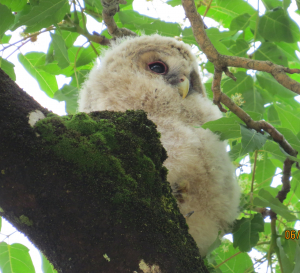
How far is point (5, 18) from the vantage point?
2.19 metres

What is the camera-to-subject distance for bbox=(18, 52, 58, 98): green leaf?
2928 mm

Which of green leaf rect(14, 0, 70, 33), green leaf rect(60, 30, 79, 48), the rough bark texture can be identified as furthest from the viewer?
green leaf rect(60, 30, 79, 48)

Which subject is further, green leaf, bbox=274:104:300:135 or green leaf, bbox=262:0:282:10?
green leaf, bbox=262:0:282:10

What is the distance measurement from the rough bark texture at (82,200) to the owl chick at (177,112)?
2.19ft

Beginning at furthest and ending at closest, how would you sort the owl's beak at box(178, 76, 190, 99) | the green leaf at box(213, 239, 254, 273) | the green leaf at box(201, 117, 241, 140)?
the owl's beak at box(178, 76, 190, 99) < the green leaf at box(213, 239, 254, 273) < the green leaf at box(201, 117, 241, 140)

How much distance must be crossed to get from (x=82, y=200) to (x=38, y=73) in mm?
2251

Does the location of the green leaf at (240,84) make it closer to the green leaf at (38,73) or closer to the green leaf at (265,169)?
the green leaf at (265,169)

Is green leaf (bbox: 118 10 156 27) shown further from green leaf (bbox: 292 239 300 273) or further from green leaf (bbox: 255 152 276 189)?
green leaf (bbox: 292 239 300 273)

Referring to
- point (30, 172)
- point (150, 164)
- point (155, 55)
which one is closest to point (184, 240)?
point (150, 164)

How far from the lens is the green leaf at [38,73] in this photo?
2.93 meters

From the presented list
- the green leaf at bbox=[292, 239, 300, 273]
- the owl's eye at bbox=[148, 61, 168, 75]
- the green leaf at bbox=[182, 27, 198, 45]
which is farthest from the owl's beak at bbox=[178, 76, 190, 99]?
the green leaf at bbox=[292, 239, 300, 273]

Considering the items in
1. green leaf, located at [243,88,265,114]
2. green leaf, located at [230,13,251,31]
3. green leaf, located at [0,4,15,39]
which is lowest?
green leaf, located at [243,88,265,114]
